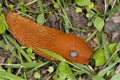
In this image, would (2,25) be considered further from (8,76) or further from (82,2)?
(82,2)

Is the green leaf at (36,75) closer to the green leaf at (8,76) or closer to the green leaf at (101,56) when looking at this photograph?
the green leaf at (8,76)

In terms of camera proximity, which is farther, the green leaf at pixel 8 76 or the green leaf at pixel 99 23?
the green leaf at pixel 99 23

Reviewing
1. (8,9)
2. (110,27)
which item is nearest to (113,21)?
(110,27)

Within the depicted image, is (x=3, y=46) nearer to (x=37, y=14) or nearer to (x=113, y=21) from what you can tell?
(x=37, y=14)

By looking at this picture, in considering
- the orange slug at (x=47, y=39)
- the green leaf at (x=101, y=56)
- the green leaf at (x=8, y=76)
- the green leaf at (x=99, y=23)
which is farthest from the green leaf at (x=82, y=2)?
the green leaf at (x=8, y=76)

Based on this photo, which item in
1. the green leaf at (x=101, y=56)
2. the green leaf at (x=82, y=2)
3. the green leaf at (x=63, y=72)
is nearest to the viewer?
the green leaf at (x=63, y=72)

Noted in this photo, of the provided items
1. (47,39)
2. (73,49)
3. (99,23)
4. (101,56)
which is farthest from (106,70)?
(47,39)

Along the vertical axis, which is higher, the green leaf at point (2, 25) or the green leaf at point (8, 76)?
the green leaf at point (2, 25)
